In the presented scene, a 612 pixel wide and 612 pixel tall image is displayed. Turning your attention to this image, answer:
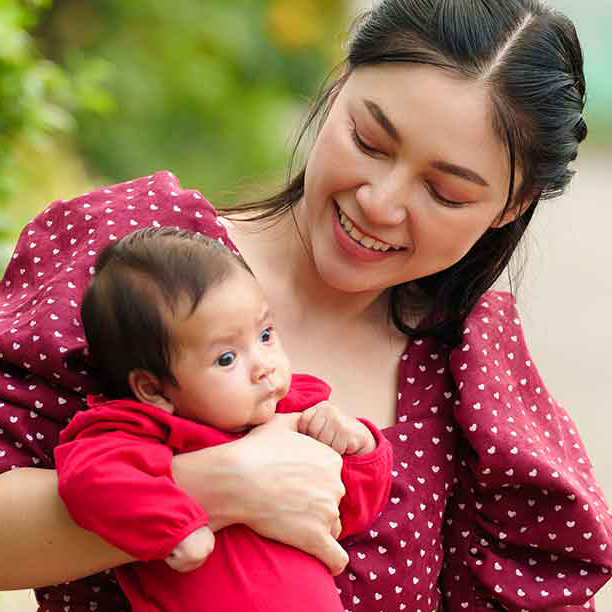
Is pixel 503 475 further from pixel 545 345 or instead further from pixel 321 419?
pixel 545 345

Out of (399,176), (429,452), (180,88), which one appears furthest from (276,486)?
(180,88)

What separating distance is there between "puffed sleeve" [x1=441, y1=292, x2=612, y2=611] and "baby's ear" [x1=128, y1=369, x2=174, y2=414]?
2.20 feet

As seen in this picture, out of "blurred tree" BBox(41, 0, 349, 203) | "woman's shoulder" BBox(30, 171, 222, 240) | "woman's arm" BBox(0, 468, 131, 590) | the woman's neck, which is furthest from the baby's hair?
"blurred tree" BBox(41, 0, 349, 203)

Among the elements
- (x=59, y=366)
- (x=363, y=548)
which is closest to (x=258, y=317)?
(x=59, y=366)

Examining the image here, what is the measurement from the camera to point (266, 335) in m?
2.13

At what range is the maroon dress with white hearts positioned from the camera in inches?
89.3

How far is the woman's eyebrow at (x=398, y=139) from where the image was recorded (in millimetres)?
2320

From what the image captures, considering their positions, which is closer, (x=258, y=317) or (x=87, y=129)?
(x=258, y=317)

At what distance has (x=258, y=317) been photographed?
6.84 ft

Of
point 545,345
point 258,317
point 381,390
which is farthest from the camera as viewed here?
point 545,345

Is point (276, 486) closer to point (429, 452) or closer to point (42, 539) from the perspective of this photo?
point (42, 539)

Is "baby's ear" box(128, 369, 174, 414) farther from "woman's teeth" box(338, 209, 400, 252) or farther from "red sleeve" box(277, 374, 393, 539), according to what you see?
"woman's teeth" box(338, 209, 400, 252)

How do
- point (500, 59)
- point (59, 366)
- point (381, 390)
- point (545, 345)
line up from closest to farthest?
point (59, 366) < point (500, 59) < point (381, 390) < point (545, 345)

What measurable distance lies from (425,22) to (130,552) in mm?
1067
